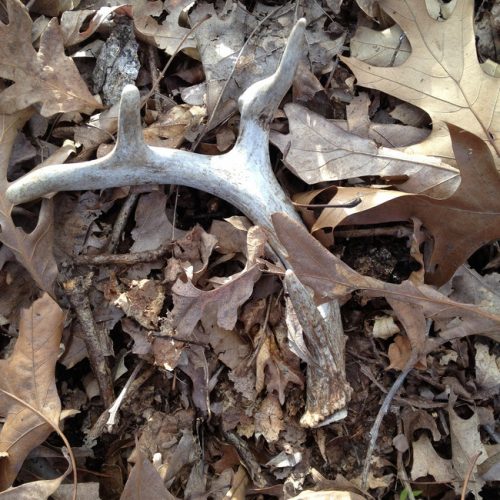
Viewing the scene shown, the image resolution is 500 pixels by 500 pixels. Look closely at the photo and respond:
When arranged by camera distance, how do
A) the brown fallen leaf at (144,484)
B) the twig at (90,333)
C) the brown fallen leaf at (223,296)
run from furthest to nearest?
1. the twig at (90,333)
2. the brown fallen leaf at (223,296)
3. the brown fallen leaf at (144,484)

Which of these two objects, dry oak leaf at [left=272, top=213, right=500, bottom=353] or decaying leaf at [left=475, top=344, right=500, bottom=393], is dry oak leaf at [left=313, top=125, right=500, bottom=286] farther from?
decaying leaf at [left=475, top=344, right=500, bottom=393]

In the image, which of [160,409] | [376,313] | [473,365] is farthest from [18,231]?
[473,365]

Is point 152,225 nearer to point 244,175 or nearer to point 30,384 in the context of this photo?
point 244,175

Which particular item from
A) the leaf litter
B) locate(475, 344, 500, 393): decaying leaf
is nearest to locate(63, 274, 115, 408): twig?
the leaf litter

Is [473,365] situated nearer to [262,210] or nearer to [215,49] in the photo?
[262,210]

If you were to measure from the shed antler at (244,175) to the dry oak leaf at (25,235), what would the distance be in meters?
0.12

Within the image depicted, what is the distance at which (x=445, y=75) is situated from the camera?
7.01 ft

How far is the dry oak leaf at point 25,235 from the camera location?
212cm

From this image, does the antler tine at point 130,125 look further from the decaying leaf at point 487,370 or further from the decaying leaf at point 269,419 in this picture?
the decaying leaf at point 487,370

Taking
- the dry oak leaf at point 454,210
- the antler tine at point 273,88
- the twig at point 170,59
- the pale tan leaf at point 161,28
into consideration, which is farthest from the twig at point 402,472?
the pale tan leaf at point 161,28

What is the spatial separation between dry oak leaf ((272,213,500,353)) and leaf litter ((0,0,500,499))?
0.07 ft

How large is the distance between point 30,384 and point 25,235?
2.02 ft

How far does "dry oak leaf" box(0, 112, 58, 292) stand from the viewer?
83.6 inches

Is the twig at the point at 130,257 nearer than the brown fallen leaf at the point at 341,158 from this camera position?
No
